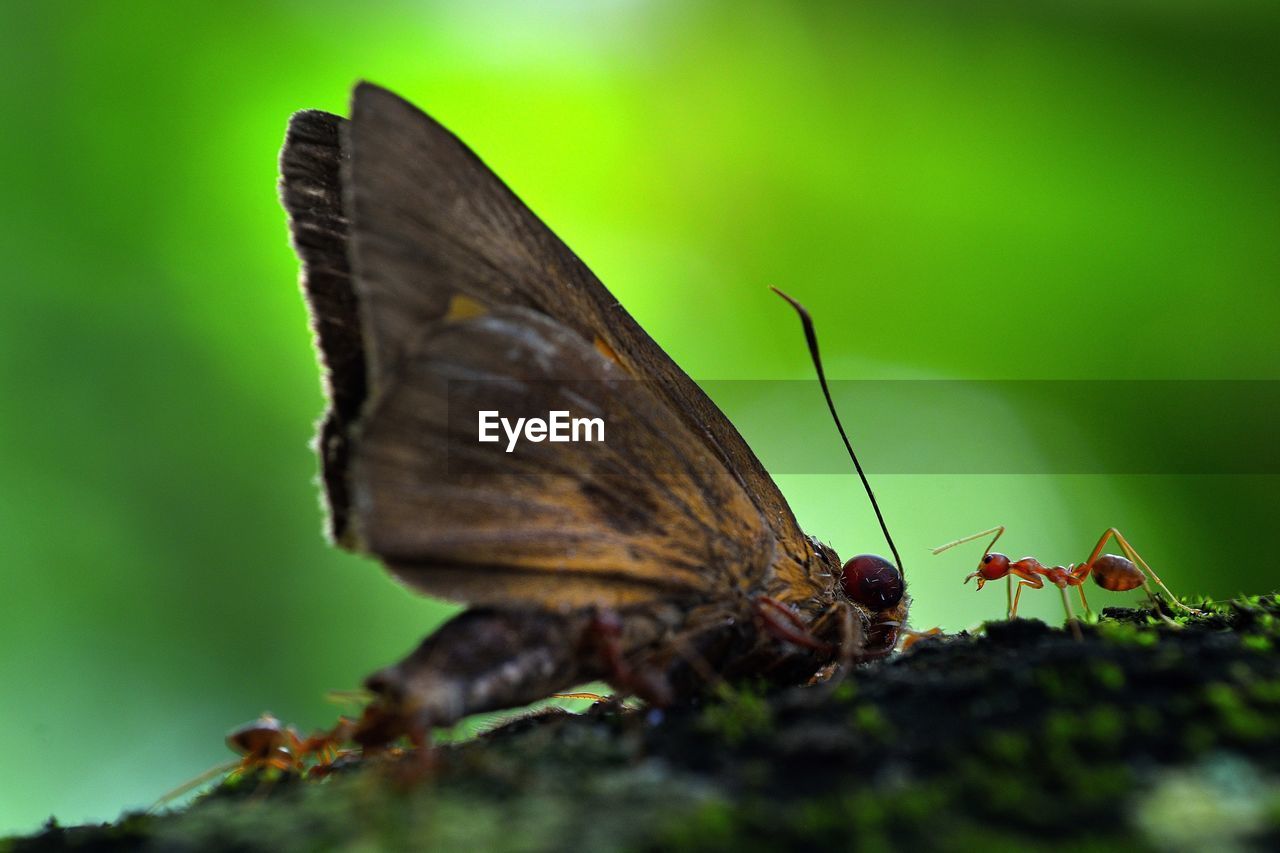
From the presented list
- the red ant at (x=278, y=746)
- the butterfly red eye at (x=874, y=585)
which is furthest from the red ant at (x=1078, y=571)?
the red ant at (x=278, y=746)

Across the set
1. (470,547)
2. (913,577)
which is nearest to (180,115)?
(470,547)

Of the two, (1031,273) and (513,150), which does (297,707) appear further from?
(1031,273)

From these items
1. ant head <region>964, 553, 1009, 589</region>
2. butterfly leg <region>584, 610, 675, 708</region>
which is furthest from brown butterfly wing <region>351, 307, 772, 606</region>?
ant head <region>964, 553, 1009, 589</region>

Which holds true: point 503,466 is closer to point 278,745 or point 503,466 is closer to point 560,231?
point 278,745

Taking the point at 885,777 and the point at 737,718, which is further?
the point at 737,718

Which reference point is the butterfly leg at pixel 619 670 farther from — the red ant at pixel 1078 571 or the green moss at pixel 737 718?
the red ant at pixel 1078 571

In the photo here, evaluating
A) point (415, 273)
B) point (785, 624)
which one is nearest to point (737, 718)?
point (785, 624)
